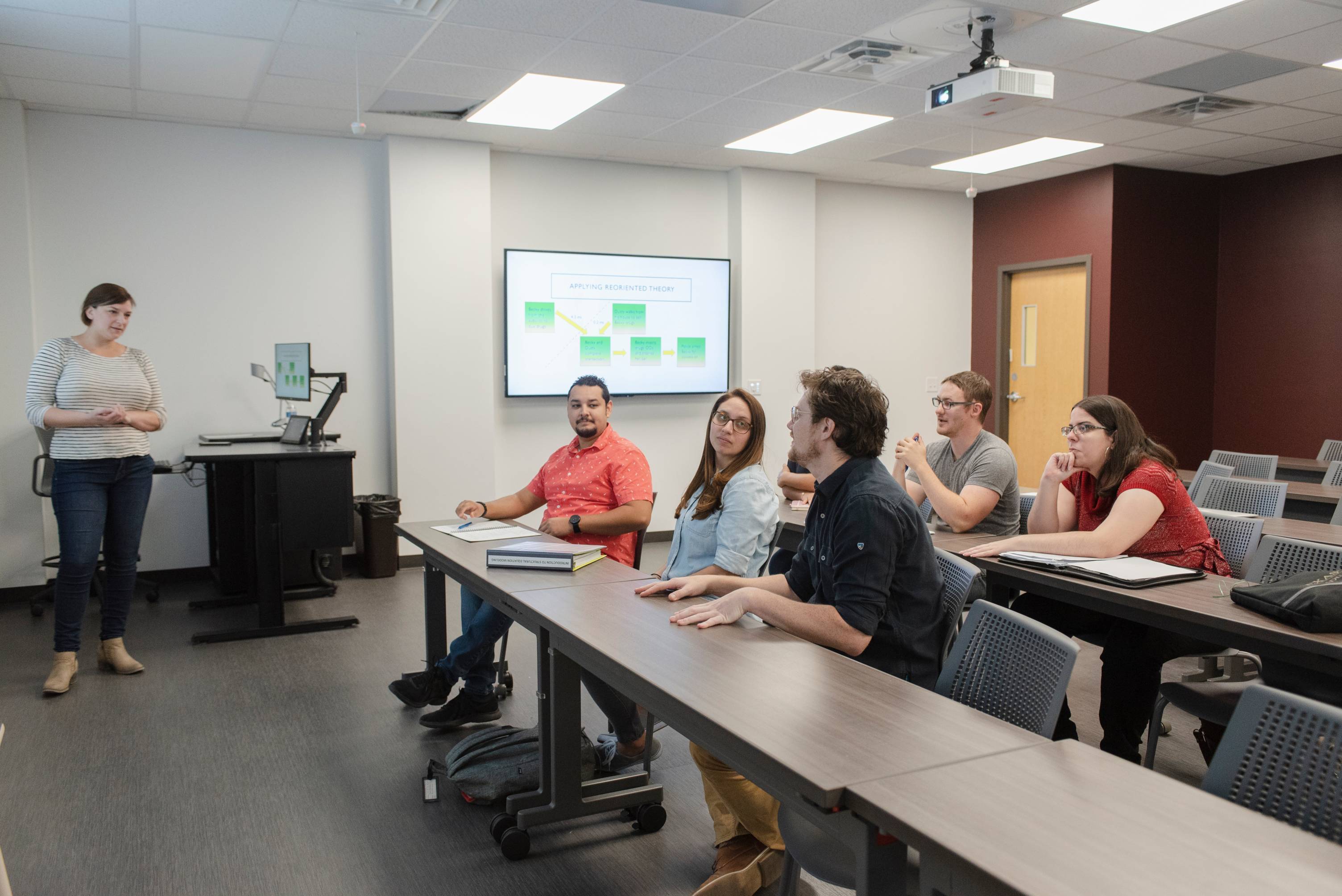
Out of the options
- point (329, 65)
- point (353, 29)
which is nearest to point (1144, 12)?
point (353, 29)

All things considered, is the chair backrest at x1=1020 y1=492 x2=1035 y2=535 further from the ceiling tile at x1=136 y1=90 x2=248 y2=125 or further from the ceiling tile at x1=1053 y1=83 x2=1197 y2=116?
the ceiling tile at x1=136 y1=90 x2=248 y2=125

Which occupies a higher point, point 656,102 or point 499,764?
point 656,102

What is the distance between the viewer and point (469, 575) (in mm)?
Result: 2764

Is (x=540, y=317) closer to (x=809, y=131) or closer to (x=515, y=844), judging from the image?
(x=809, y=131)

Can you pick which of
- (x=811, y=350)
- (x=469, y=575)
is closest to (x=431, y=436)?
(x=811, y=350)

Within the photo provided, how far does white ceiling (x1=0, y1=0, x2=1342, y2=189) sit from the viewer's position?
161 inches

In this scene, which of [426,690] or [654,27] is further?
[654,27]

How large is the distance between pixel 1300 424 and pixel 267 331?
7.33 metres

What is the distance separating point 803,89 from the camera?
524 centimetres

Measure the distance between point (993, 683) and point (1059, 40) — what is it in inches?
145

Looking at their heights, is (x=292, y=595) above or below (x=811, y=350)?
below

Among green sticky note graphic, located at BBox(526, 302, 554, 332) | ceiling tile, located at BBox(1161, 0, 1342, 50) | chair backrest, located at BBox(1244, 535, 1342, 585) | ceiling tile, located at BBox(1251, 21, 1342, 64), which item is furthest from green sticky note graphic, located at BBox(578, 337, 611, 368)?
chair backrest, located at BBox(1244, 535, 1342, 585)

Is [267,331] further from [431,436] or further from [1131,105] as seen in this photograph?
[1131,105]

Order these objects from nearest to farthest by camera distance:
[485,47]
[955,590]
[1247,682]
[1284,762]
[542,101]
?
[1284,762] < [955,590] < [1247,682] < [485,47] < [542,101]
